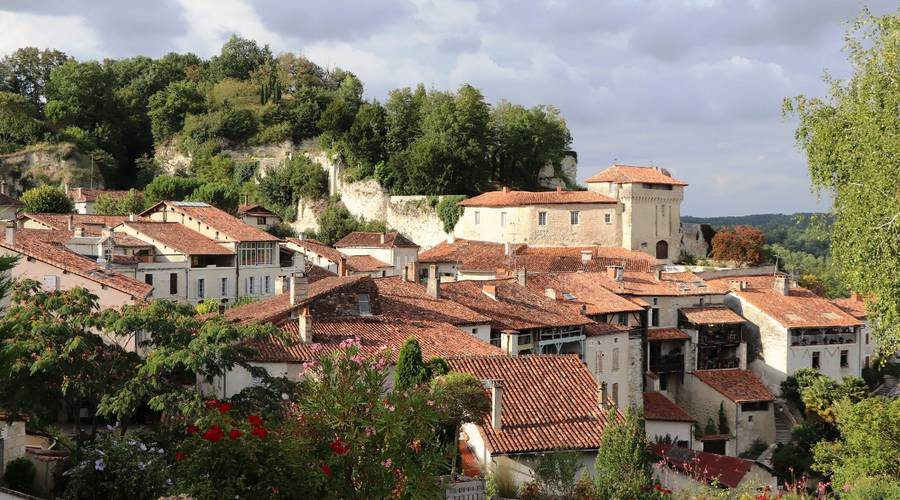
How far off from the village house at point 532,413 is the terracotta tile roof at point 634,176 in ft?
112

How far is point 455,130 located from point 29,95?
3592 cm

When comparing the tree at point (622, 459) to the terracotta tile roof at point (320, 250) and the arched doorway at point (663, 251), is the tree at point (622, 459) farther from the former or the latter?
the arched doorway at point (663, 251)

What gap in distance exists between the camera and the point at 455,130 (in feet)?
200

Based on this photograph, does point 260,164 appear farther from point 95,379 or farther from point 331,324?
point 95,379

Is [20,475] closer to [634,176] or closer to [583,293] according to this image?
[583,293]

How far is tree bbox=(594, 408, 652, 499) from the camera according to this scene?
16109 millimetres

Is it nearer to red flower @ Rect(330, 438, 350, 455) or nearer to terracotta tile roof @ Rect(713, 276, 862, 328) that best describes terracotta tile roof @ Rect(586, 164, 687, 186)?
terracotta tile roof @ Rect(713, 276, 862, 328)

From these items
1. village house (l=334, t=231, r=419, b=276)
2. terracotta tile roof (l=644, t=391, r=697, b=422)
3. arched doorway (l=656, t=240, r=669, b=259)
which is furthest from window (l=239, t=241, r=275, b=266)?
arched doorway (l=656, t=240, r=669, b=259)

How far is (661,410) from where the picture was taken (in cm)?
3716

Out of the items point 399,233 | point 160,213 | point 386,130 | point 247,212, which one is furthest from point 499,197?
point 160,213

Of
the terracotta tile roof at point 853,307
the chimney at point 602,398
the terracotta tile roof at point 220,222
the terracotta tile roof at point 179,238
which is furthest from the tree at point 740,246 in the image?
the chimney at point 602,398

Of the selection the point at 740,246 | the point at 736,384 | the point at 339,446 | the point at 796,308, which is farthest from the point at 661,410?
the point at 339,446

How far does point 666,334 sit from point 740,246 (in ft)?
50.8

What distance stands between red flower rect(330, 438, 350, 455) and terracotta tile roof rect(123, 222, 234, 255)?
2686 cm
